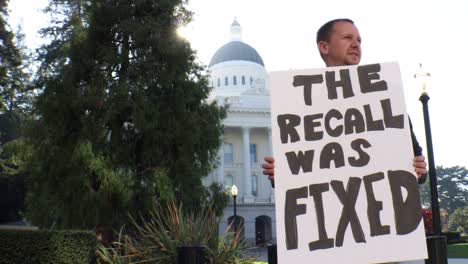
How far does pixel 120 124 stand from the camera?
1805cm

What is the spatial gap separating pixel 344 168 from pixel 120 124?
15756 mm

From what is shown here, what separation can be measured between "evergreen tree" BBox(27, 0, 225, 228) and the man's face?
1343 cm

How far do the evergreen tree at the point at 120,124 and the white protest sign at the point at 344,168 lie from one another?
13.6m

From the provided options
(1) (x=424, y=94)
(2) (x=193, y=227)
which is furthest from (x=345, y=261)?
(1) (x=424, y=94)

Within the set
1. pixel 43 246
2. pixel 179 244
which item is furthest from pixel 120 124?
pixel 179 244

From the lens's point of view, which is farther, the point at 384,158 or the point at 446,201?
the point at 446,201

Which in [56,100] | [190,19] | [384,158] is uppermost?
[190,19]

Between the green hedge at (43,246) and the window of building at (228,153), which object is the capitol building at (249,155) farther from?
the green hedge at (43,246)

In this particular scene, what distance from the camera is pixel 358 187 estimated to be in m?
2.91

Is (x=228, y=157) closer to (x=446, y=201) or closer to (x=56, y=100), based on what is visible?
(x=56, y=100)

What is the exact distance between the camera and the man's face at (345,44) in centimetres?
339

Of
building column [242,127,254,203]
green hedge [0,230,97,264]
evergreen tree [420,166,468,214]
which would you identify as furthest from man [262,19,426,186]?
evergreen tree [420,166,468,214]

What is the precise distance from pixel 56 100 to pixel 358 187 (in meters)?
15.7

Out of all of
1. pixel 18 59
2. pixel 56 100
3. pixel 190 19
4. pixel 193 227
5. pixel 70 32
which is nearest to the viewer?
pixel 193 227
